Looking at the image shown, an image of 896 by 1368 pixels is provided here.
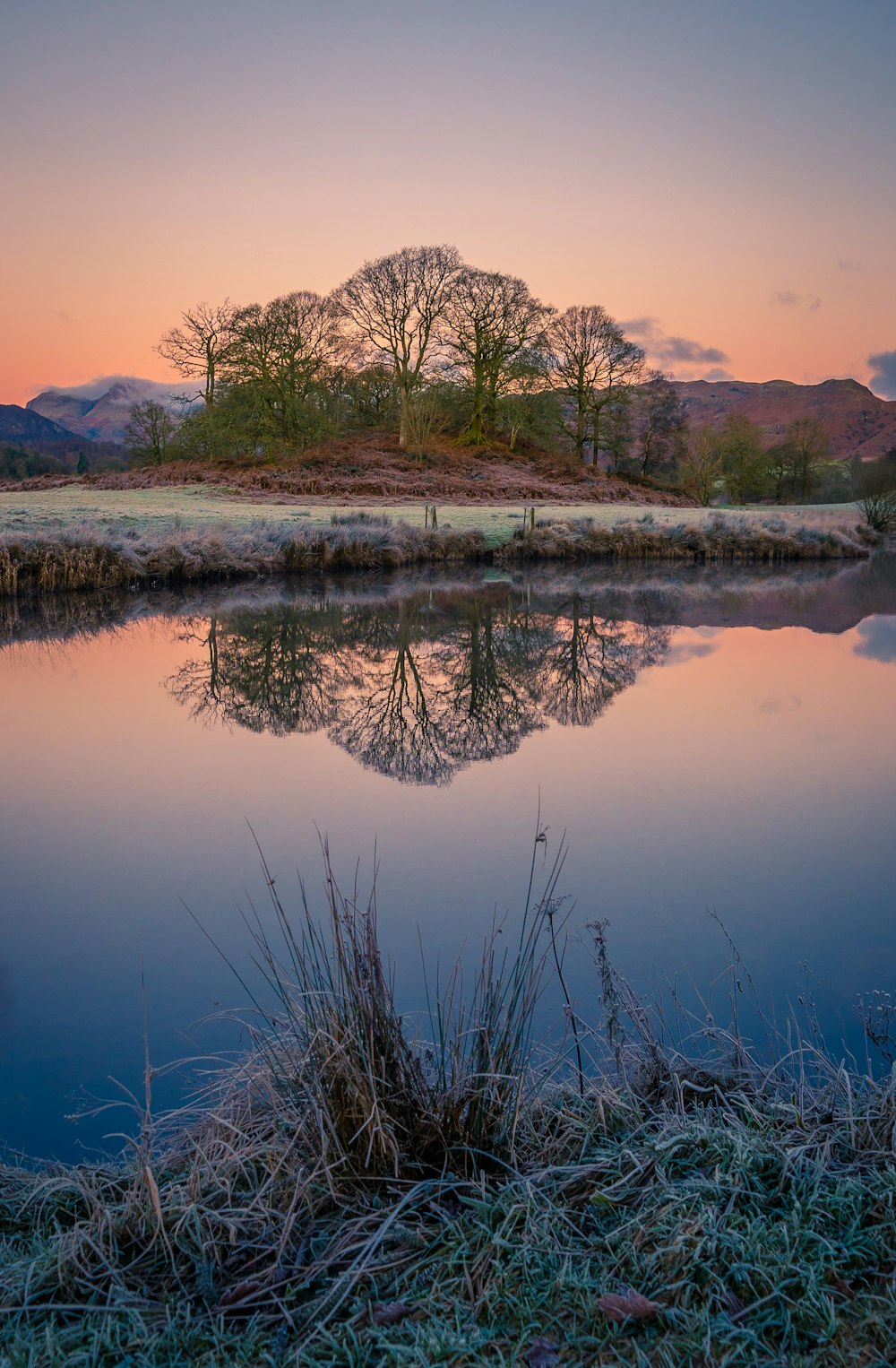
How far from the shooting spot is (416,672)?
10.1m

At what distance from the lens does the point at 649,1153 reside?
241cm

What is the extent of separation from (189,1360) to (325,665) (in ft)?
29.0

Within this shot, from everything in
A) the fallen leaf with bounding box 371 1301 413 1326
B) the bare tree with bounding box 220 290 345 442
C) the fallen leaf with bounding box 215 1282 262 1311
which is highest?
the bare tree with bounding box 220 290 345 442

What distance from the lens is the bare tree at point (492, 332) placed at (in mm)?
38562

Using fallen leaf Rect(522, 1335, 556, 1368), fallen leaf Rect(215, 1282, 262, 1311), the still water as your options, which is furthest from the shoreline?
fallen leaf Rect(522, 1335, 556, 1368)

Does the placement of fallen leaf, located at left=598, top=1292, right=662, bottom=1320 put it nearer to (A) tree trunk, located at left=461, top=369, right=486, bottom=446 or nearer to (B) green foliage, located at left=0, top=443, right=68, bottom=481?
(A) tree trunk, located at left=461, top=369, right=486, bottom=446

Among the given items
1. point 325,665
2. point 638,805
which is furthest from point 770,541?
point 638,805

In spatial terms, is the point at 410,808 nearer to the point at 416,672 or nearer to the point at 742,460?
the point at 416,672

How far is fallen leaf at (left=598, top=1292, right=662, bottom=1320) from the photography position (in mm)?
1918

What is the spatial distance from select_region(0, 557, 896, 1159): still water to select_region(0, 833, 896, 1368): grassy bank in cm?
67

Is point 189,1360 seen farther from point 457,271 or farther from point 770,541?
point 457,271

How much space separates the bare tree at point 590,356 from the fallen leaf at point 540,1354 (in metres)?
41.7

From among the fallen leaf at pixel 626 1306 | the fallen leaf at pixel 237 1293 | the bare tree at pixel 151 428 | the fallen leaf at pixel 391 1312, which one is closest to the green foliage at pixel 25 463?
the bare tree at pixel 151 428

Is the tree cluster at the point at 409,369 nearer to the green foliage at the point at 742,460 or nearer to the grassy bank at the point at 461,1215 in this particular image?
the green foliage at the point at 742,460
